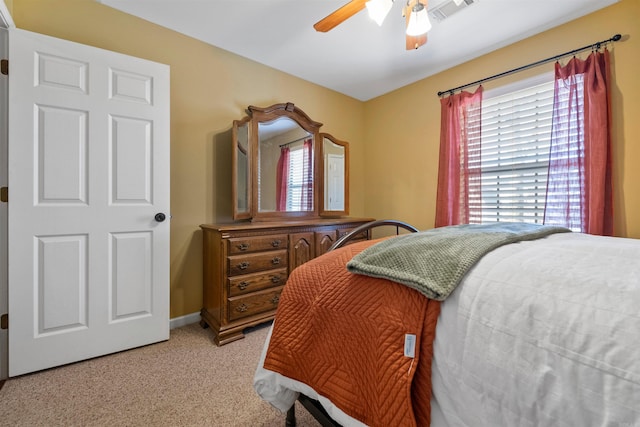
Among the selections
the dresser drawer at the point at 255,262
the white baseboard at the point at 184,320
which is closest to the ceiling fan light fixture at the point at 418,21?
the dresser drawer at the point at 255,262

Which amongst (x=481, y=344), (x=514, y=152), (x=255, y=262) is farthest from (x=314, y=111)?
(x=481, y=344)

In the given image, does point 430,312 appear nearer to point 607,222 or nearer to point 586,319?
point 586,319

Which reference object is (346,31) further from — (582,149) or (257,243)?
(582,149)

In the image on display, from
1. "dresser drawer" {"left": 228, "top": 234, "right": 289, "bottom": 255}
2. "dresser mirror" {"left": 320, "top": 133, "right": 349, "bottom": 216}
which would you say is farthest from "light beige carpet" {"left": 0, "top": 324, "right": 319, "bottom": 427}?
"dresser mirror" {"left": 320, "top": 133, "right": 349, "bottom": 216}

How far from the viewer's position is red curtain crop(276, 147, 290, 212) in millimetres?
2744

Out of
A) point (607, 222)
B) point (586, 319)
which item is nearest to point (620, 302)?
point (586, 319)

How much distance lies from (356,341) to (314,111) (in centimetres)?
292

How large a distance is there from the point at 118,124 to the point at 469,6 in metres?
2.63

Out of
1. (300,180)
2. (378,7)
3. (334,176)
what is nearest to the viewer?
(378,7)

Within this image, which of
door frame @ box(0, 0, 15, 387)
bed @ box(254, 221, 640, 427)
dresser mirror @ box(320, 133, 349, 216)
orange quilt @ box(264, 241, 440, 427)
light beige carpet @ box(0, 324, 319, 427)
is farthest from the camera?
dresser mirror @ box(320, 133, 349, 216)

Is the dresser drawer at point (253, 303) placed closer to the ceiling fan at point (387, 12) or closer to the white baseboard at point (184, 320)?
the white baseboard at point (184, 320)

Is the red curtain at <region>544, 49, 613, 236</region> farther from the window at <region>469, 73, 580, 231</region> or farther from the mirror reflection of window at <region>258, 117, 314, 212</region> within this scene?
the mirror reflection of window at <region>258, 117, 314, 212</region>

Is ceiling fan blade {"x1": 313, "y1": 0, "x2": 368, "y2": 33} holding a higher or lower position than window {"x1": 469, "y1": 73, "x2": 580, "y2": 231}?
higher

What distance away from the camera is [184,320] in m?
2.36
